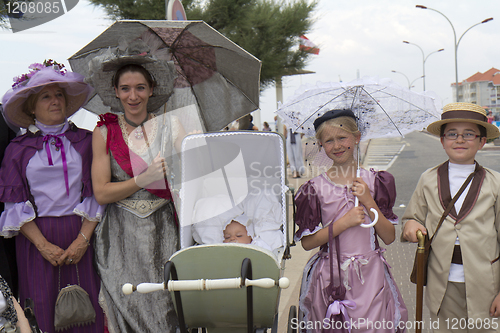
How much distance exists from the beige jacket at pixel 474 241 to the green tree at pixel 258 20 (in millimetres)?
11872

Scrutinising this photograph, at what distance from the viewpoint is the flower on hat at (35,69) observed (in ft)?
8.82

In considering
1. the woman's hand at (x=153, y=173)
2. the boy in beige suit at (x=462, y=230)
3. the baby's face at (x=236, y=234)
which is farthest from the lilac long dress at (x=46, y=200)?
→ the boy in beige suit at (x=462, y=230)

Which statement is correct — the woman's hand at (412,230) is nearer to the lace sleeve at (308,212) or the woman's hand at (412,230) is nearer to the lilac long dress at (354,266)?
the lilac long dress at (354,266)

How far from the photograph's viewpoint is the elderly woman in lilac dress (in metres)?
2.60

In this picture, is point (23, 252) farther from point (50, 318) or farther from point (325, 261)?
point (325, 261)

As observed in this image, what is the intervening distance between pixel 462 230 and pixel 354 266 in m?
0.62

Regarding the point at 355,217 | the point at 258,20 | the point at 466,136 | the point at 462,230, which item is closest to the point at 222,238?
the point at 355,217

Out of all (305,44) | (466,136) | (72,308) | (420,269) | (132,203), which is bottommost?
(72,308)

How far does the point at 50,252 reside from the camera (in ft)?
8.55

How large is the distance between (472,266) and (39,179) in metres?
2.56

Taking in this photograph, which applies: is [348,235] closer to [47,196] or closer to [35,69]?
[47,196]

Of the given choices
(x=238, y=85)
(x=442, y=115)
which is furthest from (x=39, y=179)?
(x=442, y=115)

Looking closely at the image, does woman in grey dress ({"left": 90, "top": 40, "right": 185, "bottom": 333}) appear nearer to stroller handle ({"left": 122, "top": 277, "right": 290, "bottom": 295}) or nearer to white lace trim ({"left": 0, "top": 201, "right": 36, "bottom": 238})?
white lace trim ({"left": 0, "top": 201, "right": 36, "bottom": 238})

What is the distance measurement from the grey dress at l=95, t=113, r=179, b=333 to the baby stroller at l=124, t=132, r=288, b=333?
200mm
